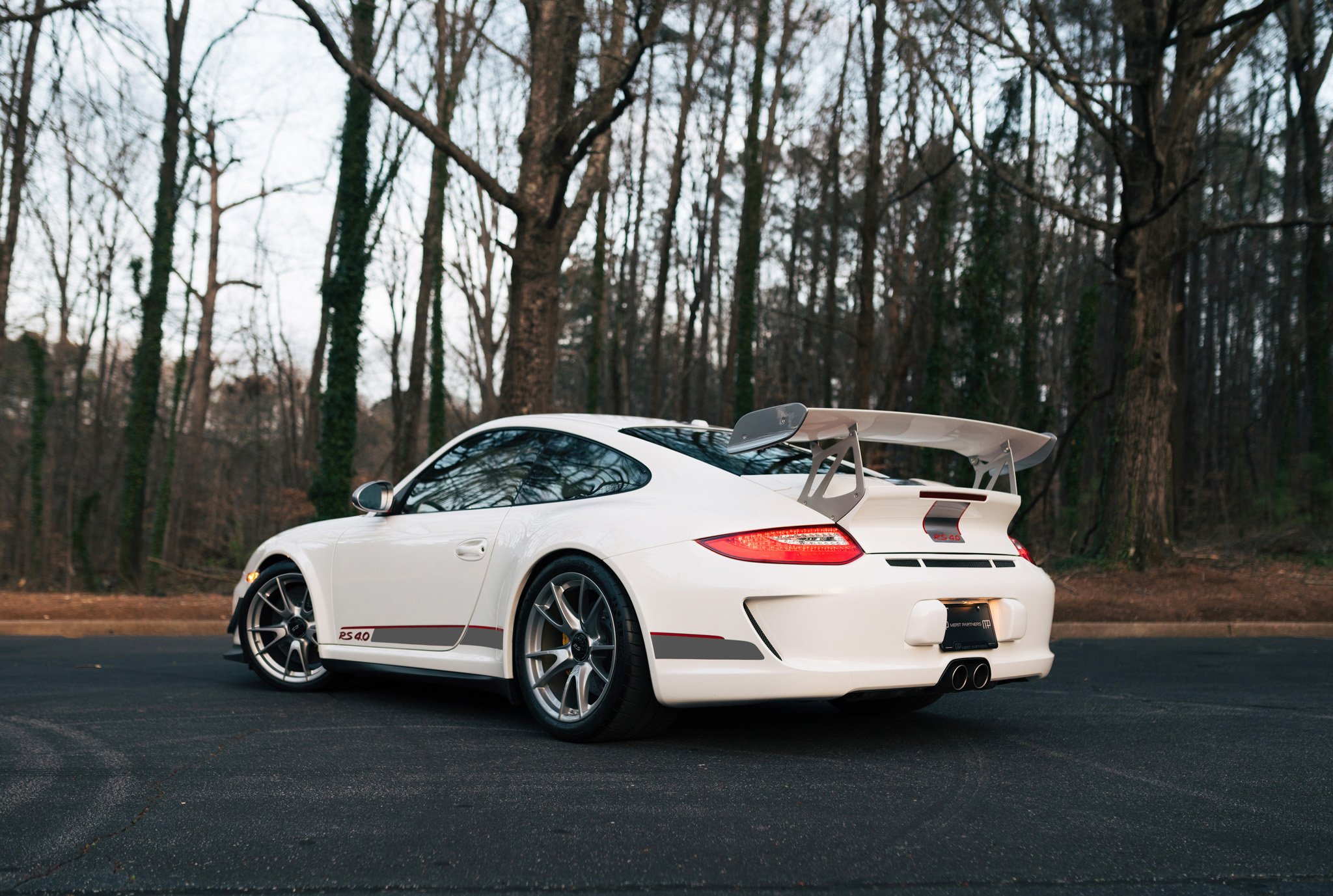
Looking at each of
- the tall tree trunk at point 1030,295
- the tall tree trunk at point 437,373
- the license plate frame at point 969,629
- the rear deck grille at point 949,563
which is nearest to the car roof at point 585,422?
the rear deck grille at point 949,563

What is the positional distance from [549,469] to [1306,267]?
2282 centimetres

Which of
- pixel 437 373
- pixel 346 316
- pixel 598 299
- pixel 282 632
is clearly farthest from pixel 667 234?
pixel 282 632

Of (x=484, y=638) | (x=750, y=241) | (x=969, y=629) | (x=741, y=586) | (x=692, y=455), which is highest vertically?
(x=750, y=241)

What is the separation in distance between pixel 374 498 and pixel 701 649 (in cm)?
235

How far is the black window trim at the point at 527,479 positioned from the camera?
16.0 ft

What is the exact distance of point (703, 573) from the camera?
14.0 ft

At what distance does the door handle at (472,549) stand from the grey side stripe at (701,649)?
1.16 metres

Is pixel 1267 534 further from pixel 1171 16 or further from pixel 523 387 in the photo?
pixel 523 387

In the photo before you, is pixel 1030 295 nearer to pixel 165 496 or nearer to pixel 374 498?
pixel 165 496

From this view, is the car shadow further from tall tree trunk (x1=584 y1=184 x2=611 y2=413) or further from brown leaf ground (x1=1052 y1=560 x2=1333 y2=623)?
tall tree trunk (x1=584 y1=184 x2=611 y2=413)

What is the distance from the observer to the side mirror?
19.2 feet

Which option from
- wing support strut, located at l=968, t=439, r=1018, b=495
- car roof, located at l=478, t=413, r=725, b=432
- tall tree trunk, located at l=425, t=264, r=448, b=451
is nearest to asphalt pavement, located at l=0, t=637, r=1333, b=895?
wing support strut, located at l=968, t=439, r=1018, b=495

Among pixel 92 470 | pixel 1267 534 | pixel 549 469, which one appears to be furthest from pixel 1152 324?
pixel 92 470

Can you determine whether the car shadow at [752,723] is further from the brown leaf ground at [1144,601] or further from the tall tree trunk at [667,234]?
the tall tree trunk at [667,234]
